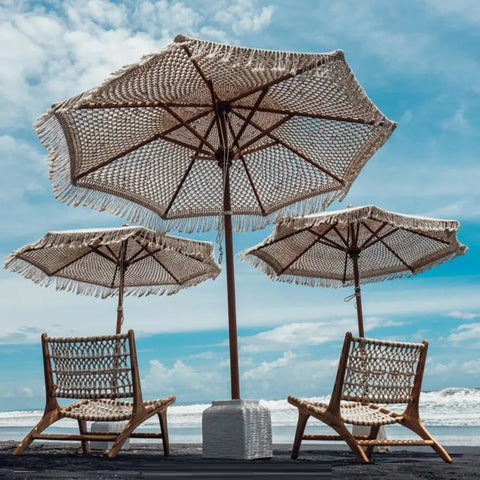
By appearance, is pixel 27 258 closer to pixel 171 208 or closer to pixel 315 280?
pixel 171 208

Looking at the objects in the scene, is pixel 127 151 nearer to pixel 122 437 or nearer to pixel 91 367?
pixel 91 367

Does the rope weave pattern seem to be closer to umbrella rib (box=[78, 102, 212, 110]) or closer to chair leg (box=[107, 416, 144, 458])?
chair leg (box=[107, 416, 144, 458])

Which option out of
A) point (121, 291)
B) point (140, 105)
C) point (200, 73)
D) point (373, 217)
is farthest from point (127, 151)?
point (121, 291)

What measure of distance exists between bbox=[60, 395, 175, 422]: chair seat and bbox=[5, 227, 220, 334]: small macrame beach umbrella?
5.43 ft

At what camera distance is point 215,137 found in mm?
5430

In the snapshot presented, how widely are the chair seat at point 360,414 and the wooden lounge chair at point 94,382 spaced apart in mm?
1052

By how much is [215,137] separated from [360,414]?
8.85 feet

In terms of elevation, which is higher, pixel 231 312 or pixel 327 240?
pixel 327 240

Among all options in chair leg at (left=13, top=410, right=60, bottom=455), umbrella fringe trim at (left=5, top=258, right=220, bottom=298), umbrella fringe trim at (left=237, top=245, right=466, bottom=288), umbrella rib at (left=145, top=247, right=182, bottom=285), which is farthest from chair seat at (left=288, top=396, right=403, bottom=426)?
umbrella rib at (left=145, top=247, right=182, bottom=285)

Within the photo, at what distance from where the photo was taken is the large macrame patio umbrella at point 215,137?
3.97m

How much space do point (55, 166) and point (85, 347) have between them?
1.50 meters

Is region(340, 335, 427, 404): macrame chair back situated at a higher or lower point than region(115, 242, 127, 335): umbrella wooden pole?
lower

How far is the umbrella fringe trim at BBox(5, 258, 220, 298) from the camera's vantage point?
695 cm

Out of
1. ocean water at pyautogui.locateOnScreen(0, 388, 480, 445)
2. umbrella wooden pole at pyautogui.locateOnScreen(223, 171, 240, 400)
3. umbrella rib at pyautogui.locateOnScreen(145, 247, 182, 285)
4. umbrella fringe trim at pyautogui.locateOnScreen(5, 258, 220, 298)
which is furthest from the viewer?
ocean water at pyautogui.locateOnScreen(0, 388, 480, 445)
